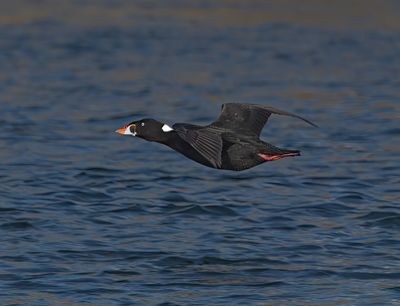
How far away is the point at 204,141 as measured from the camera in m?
8.96

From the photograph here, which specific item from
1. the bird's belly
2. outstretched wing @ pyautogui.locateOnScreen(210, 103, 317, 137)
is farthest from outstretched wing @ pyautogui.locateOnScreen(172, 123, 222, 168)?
outstretched wing @ pyautogui.locateOnScreen(210, 103, 317, 137)

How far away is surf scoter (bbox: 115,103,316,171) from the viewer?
913 centimetres

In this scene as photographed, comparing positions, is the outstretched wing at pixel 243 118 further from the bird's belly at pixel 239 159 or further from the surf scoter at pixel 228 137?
the bird's belly at pixel 239 159

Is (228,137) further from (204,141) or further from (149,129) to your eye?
(204,141)

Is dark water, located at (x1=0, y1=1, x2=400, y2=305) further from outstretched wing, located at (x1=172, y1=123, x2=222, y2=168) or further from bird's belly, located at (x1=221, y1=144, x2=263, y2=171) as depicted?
outstretched wing, located at (x1=172, y1=123, x2=222, y2=168)

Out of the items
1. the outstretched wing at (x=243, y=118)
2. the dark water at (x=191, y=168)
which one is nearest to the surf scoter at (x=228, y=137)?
the outstretched wing at (x=243, y=118)

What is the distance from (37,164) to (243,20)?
11.5m

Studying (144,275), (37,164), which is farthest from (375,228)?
(37,164)

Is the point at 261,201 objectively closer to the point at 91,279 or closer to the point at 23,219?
the point at 23,219

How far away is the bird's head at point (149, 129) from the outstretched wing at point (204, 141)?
94 cm

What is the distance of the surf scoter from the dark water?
80 cm

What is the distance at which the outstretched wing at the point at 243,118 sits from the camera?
33.9 ft

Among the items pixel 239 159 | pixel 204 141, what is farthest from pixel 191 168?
pixel 204 141

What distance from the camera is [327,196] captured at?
476 inches
